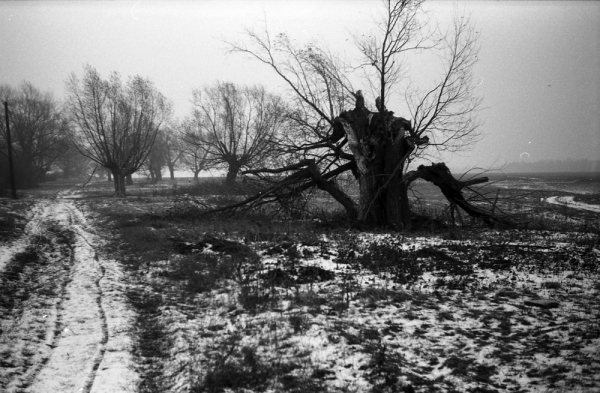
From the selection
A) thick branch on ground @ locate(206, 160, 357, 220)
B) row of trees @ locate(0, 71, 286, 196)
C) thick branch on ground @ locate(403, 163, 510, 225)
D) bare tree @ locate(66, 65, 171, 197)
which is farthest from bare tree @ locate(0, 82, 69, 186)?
thick branch on ground @ locate(403, 163, 510, 225)

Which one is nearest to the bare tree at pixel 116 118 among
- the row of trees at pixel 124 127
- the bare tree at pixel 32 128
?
the row of trees at pixel 124 127

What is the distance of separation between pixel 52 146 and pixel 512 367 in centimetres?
6185

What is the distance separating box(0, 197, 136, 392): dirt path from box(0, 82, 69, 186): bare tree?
43002 mm

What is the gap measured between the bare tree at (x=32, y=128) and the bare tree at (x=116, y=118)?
1624cm

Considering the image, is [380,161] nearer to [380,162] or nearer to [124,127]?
[380,162]

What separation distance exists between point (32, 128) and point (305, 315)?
56310mm

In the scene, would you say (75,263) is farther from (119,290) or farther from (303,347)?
(303,347)

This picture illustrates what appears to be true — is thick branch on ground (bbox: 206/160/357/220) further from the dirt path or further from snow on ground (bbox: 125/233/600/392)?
snow on ground (bbox: 125/233/600/392)

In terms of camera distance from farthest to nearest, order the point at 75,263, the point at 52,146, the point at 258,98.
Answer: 1. the point at 52,146
2. the point at 258,98
3. the point at 75,263

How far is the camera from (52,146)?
177 ft

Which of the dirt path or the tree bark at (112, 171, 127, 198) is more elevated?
the tree bark at (112, 171, 127, 198)

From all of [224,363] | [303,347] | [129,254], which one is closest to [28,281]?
[129,254]

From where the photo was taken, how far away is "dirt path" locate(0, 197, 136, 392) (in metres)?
4.75

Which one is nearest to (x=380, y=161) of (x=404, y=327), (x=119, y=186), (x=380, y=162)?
(x=380, y=162)
